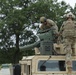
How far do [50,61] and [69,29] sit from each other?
0.97 m

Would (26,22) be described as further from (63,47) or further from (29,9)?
(63,47)

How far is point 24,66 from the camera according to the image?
1109cm

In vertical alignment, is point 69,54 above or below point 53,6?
below

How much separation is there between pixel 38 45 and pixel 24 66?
74cm

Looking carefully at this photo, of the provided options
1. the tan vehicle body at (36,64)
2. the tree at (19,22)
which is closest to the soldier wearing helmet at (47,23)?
the tan vehicle body at (36,64)

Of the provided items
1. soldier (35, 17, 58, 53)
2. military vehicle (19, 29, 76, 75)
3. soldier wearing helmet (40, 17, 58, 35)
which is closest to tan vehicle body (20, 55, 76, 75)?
military vehicle (19, 29, 76, 75)

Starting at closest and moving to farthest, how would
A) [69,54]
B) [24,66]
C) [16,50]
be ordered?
[69,54]
[24,66]
[16,50]

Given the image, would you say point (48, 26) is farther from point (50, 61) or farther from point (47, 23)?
point (50, 61)

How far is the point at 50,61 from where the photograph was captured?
1019cm

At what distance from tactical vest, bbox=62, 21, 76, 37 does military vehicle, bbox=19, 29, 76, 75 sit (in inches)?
21.0

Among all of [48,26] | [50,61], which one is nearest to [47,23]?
[48,26]

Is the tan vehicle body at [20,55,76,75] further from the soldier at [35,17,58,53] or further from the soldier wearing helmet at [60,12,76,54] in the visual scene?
the soldier at [35,17,58,53]

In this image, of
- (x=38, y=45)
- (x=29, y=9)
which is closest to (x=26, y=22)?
(x=29, y=9)

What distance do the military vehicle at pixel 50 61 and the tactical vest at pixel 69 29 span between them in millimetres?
535
